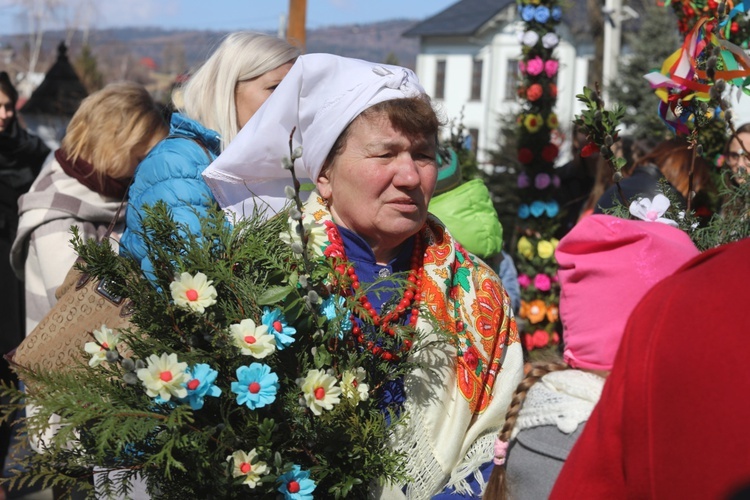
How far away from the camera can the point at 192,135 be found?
3045mm

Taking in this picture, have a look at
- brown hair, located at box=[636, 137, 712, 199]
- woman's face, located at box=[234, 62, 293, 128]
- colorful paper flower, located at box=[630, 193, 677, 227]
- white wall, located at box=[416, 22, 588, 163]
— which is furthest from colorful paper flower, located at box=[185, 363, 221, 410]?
white wall, located at box=[416, 22, 588, 163]

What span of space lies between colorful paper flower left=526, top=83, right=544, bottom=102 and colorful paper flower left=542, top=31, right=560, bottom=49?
32 centimetres

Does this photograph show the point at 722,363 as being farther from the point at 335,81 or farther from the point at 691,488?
the point at 335,81

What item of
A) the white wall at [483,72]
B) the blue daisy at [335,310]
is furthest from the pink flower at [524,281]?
the white wall at [483,72]

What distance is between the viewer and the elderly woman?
230 cm

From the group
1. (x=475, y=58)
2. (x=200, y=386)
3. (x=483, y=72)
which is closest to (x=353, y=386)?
(x=200, y=386)

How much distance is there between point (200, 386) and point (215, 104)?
158cm

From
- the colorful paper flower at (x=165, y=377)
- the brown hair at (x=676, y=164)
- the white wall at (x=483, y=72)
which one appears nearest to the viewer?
the colorful paper flower at (x=165, y=377)

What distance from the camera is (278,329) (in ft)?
6.23

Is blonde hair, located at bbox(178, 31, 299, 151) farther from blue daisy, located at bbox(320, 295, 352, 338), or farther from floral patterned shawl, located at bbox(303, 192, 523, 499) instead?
blue daisy, located at bbox(320, 295, 352, 338)

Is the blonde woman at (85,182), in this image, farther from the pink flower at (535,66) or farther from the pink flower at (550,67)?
the pink flower at (550,67)

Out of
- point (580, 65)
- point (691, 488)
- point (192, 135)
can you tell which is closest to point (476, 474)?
point (691, 488)

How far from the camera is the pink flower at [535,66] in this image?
22.9 feet

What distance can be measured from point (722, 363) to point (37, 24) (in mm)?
45944
